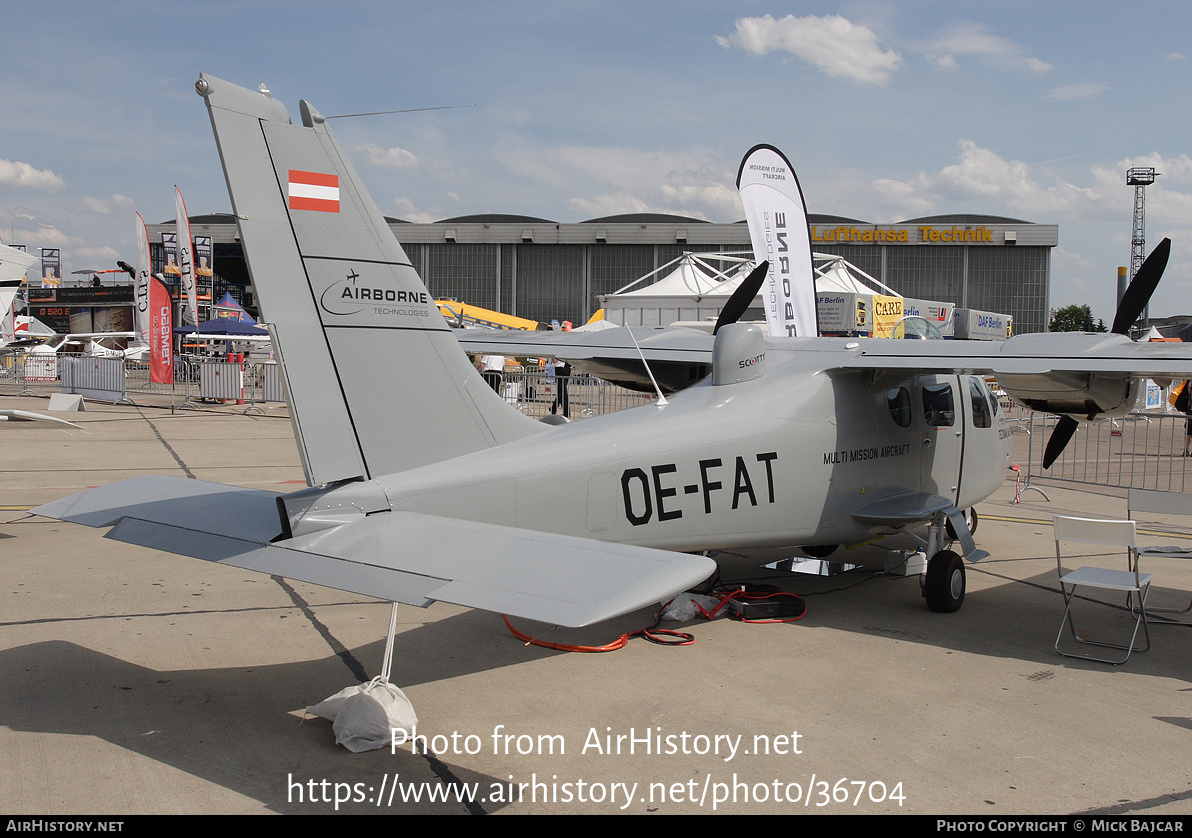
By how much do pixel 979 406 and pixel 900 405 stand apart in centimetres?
166

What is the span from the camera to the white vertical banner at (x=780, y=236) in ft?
53.3

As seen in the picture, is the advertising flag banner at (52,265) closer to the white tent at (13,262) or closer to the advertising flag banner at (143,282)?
the advertising flag banner at (143,282)

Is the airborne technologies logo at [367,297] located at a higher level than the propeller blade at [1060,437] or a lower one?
higher

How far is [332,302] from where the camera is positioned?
494 cm

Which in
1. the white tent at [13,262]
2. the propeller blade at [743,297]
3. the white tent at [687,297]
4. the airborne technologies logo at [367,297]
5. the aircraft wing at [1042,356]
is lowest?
the aircraft wing at [1042,356]

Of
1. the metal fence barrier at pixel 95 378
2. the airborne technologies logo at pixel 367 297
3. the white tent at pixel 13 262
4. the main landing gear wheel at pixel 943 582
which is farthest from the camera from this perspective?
the metal fence barrier at pixel 95 378

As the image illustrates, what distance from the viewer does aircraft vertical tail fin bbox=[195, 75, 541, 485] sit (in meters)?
→ 4.62

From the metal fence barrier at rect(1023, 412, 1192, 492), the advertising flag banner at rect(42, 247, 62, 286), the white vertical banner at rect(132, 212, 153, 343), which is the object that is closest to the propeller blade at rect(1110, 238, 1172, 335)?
the metal fence barrier at rect(1023, 412, 1192, 492)

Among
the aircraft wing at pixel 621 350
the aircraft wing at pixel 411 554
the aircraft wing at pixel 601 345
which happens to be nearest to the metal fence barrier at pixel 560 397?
the aircraft wing at pixel 621 350

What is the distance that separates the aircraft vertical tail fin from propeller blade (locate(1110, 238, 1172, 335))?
728 cm

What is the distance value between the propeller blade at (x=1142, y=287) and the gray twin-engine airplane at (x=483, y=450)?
1.43 meters

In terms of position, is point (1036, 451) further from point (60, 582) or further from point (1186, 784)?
point (60, 582)

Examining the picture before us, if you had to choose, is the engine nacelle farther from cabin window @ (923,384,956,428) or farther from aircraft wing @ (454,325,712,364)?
aircraft wing @ (454,325,712,364)

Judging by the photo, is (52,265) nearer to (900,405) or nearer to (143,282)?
(143,282)
